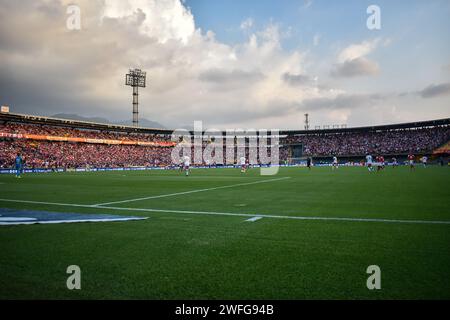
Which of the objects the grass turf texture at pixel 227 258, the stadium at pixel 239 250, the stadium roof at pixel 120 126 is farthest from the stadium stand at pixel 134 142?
Answer: the grass turf texture at pixel 227 258

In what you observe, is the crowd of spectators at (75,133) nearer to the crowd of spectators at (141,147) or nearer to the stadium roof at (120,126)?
the crowd of spectators at (141,147)

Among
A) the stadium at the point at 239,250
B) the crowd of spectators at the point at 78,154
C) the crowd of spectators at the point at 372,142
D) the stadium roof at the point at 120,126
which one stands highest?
the stadium roof at the point at 120,126

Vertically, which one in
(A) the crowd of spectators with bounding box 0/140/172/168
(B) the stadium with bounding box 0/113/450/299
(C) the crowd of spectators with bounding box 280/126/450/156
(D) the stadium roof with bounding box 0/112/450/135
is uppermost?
(D) the stadium roof with bounding box 0/112/450/135

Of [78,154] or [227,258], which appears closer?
[227,258]

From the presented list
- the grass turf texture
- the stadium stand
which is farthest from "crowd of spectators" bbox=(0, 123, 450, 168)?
the grass turf texture

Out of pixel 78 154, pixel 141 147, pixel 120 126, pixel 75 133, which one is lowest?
pixel 78 154

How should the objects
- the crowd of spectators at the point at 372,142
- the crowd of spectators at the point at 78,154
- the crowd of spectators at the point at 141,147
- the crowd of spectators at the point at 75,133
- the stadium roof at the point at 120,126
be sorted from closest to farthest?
the crowd of spectators at the point at 78,154
the crowd of spectators at the point at 141,147
the stadium roof at the point at 120,126
the crowd of spectators at the point at 75,133
the crowd of spectators at the point at 372,142

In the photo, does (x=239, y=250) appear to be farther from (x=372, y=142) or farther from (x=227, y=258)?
(x=372, y=142)

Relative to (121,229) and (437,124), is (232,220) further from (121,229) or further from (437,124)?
(437,124)

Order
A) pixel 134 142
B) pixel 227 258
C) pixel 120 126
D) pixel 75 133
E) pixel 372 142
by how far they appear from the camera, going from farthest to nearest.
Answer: pixel 134 142 → pixel 372 142 → pixel 120 126 → pixel 75 133 → pixel 227 258

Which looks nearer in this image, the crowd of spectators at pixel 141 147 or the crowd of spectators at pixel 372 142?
the crowd of spectators at pixel 141 147

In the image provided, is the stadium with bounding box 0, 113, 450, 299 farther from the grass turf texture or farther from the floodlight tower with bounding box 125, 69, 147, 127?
the floodlight tower with bounding box 125, 69, 147, 127

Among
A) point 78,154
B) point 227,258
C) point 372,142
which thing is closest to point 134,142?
point 78,154
